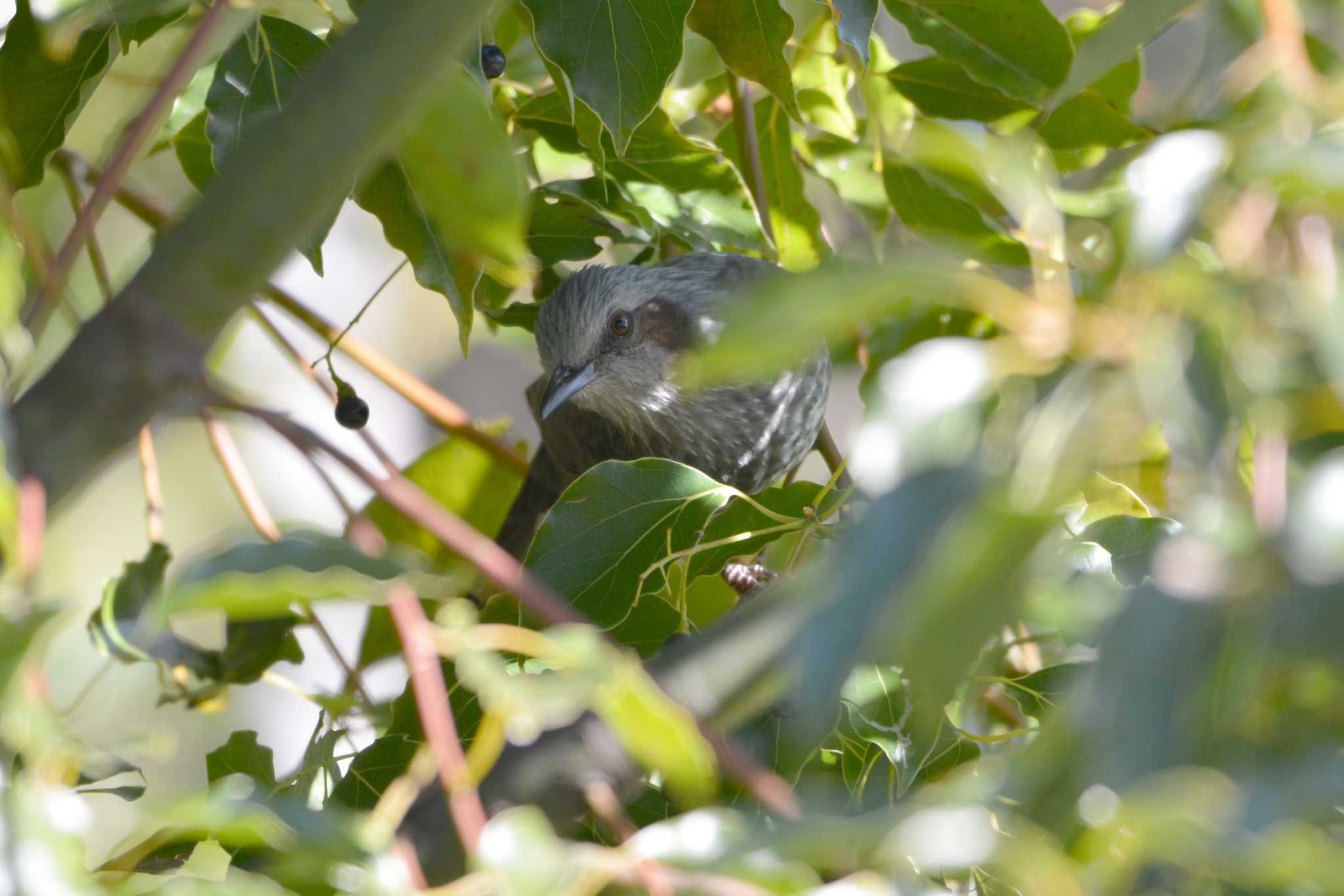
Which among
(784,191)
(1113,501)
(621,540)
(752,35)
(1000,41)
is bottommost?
(1113,501)

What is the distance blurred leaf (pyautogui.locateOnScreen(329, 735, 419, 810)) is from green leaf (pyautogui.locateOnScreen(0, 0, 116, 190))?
1.82 feet

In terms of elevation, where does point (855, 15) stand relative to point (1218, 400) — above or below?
above

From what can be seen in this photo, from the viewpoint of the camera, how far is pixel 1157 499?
5.16ft

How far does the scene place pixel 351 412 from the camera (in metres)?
1.43

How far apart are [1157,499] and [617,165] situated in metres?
0.78

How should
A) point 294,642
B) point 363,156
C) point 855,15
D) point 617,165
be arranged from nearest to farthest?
point 363,156
point 855,15
point 294,642
point 617,165

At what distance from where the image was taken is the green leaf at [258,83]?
104 cm

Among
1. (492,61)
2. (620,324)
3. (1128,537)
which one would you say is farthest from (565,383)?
(1128,537)

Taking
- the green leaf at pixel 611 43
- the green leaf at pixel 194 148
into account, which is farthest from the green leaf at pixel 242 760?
the green leaf at pixel 611 43

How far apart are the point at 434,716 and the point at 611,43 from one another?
2.30ft

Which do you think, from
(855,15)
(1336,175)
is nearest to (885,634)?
(1336,175)

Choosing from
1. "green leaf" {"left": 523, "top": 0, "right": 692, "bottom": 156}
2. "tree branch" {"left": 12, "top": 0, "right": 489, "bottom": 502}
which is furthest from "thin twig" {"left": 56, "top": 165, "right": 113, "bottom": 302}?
"tree branch" {"left": 12, "top": 0, "right": 489, "bottom": 502}

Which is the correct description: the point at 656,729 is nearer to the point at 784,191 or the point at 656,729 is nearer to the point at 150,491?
the point at 150,491

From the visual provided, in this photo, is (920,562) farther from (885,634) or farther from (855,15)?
(855,15)
